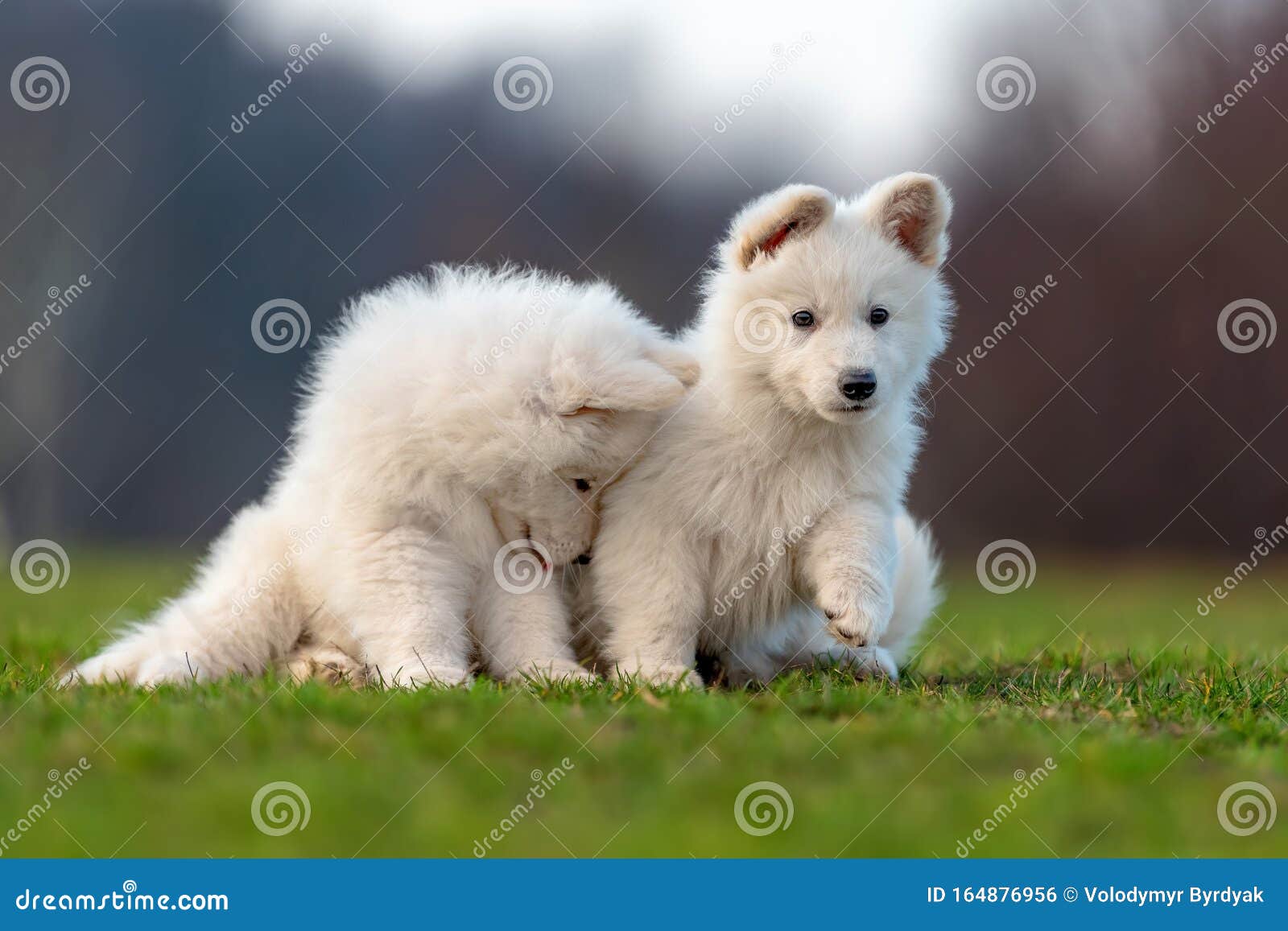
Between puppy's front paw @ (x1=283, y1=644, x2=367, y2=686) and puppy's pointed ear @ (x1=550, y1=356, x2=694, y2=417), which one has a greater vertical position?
puppy's pointed ear @ (x1=550, y1=356, x2=694, y2=417)

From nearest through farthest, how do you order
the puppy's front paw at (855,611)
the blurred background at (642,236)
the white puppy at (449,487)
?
the puppy's front paw at (855,611), the white puppy at (449,487), the blurred background at (642,236)

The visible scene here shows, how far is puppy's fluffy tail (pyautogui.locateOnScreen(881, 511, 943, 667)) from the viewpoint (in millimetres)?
6246

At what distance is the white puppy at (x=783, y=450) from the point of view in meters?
4.90

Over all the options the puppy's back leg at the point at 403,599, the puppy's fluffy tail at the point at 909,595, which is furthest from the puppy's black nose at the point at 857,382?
the puppy's back leg at the point at 403,599

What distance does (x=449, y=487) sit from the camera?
510 cm

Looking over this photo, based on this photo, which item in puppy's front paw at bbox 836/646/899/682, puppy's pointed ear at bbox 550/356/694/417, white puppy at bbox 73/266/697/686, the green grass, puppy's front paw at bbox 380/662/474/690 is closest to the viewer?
the green grass

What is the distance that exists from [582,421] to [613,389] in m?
0.20

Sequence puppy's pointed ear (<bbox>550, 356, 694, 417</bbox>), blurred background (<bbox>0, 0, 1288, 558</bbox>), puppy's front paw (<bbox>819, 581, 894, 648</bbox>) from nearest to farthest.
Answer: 1. puppy's front paw (<bbox>819, 581, 894, 648</bbox>)
2. puppy's pointed ear (<bbox>550, 356, 694, 417</bbox>)
3. blurred background (<bbox>0, 0, 1288, 558</bbox>)

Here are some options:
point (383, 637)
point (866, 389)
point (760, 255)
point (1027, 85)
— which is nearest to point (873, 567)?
point (866, 389)

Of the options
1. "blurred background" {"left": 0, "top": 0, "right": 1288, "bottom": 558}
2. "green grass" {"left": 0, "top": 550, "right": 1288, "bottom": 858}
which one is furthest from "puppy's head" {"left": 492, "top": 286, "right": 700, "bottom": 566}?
"blurred background" {"left": 0, "top": 0, "right": 1288, "bottom": 558}

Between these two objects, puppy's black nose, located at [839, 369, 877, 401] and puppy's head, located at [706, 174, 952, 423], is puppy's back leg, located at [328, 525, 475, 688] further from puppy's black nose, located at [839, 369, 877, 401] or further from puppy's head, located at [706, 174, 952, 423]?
puppy's black nose, located at [839, 369, 877, 401]

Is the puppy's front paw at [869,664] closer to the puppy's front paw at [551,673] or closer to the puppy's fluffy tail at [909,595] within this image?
the puppy's fluffy tail at [909,595]

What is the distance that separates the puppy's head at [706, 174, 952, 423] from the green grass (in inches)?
45.8

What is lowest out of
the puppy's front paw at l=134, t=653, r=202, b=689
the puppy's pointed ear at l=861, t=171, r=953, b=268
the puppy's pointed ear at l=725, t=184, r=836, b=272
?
the puppy's front paw at l=134, t=653, r=202, b=689
